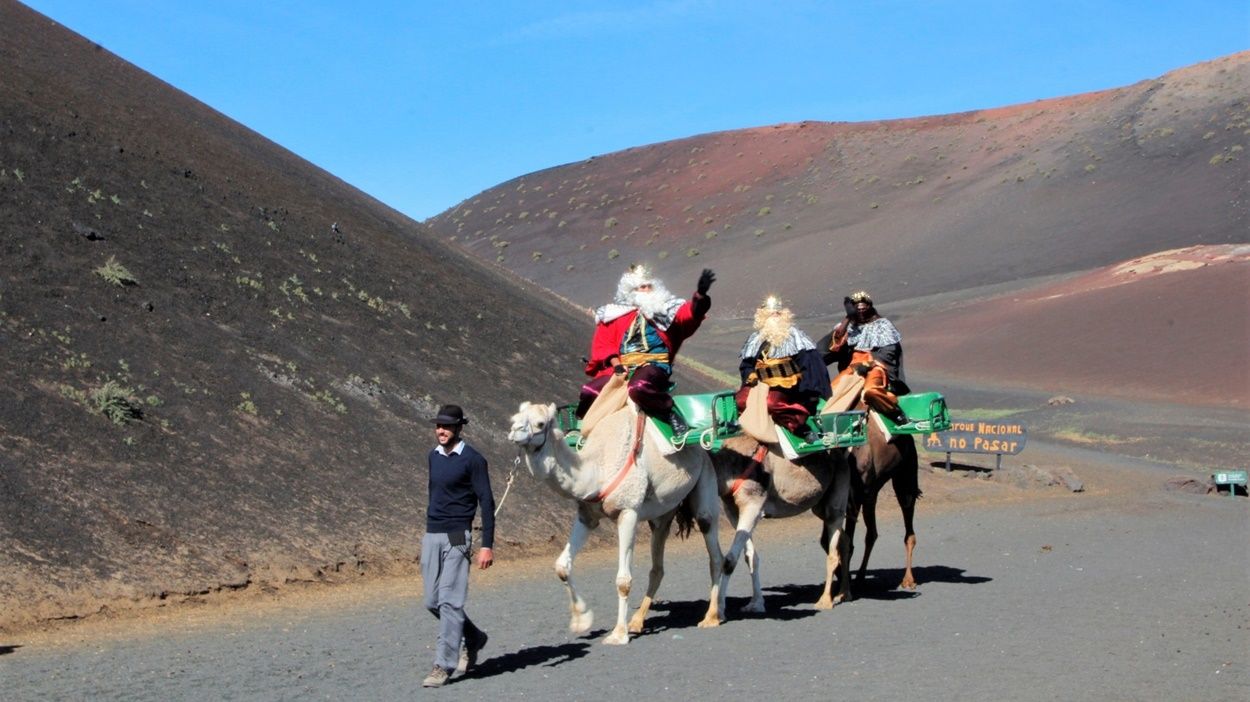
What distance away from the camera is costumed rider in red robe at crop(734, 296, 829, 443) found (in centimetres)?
1338

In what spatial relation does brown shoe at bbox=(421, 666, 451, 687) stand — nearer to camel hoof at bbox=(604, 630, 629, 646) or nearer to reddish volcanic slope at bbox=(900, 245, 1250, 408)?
camel hoof at bbox=(604, 630, 629, 646)

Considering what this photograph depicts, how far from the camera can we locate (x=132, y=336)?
20156 millimetres

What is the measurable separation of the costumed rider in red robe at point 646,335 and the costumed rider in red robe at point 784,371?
1.48 metres

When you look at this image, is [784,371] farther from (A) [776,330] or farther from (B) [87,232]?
(B) [87,232]

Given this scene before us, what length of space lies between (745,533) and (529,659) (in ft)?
9.26

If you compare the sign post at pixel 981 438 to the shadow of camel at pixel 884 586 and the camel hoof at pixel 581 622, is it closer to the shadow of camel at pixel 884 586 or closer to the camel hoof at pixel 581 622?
the shadow of camel at pixel 884 586

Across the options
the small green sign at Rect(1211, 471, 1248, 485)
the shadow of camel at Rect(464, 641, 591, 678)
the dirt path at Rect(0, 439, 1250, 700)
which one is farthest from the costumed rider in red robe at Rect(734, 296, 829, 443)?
the small green sign at Rect(1211, 471, 1248, 485)

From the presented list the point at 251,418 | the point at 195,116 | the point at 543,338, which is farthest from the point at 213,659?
the point at 195,116

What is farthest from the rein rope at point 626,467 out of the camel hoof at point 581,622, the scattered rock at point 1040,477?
the scattered rock at point 1040,477

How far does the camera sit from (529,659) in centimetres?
1112

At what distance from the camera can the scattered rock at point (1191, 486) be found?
1078 inches

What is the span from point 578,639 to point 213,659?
3.00 meters

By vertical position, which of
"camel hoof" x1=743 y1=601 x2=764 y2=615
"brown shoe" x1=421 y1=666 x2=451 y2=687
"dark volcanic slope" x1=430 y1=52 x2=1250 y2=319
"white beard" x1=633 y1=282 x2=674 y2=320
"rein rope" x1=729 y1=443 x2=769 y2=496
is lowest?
"brown shoe" x1=421 y1=666 x2=451 y2=687

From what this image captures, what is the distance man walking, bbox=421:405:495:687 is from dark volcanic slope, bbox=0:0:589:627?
4797 millimetres
